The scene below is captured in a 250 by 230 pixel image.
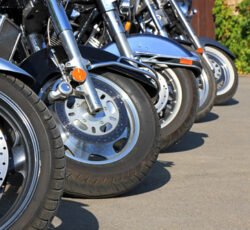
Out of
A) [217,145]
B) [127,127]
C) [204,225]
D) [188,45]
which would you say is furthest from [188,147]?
[204,225]

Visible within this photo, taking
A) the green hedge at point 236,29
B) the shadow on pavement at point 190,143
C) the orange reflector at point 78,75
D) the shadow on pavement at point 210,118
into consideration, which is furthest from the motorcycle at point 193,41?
the green hedge at point 236,29

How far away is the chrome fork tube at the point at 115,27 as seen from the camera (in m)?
4.78

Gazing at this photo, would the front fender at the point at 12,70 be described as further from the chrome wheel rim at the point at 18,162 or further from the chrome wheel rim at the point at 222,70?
the chrome wheel rim at the point at 222,70

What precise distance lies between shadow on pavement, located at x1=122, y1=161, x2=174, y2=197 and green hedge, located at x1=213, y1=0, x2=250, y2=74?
26.5 feet

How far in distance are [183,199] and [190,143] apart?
6.72 ft

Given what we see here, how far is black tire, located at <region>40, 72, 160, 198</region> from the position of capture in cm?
380

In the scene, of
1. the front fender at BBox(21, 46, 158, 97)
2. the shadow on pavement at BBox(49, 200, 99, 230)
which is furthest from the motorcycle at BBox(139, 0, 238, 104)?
the shadow on pavement at BBox(49, 200, 99, 230)

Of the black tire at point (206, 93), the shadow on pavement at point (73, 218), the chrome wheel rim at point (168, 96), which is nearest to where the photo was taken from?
the shadow on pavement at point (73, 218)

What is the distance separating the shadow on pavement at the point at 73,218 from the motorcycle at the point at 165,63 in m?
1.64

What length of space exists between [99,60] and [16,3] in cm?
79

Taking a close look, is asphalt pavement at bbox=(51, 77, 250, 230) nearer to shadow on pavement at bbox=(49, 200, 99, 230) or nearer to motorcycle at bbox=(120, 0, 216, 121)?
shadow on pavement at bbox=(49, 200, 99, 230)

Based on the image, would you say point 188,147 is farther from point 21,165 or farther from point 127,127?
point 21,165

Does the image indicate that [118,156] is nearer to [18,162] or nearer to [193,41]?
[18,162]

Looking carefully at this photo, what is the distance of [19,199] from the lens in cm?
269
